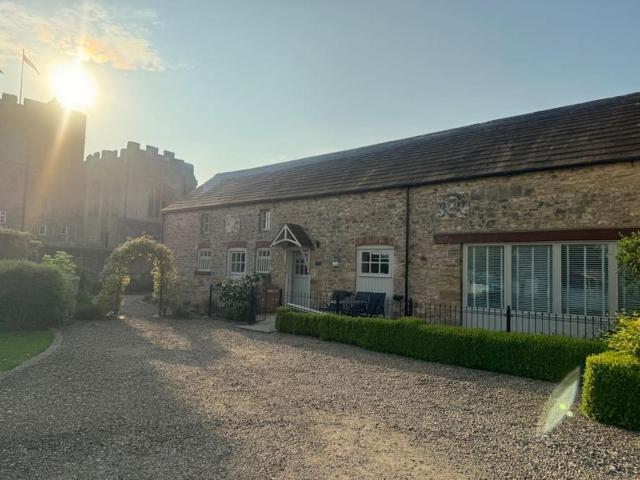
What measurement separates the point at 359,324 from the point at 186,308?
7838 mm

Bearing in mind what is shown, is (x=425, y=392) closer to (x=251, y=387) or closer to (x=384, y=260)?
(x=251, y=387)

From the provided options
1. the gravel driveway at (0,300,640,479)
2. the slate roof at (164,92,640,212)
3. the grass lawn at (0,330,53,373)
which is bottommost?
the grass lawn at (0,330,53,373)

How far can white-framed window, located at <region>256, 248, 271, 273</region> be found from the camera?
16.9 metres

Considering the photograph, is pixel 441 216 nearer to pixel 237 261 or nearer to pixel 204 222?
pixel 237 261

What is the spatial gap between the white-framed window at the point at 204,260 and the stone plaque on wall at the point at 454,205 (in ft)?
37.6

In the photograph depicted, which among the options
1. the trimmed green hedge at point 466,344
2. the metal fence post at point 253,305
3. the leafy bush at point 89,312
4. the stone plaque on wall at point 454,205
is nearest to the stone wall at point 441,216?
the stone plaque on wall at point 454,205

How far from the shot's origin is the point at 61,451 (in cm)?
412

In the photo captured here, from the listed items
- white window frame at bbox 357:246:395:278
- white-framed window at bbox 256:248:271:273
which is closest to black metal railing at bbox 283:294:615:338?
white window frame at bbox 357:246:395:278

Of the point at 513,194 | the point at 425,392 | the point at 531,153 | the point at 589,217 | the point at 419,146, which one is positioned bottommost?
the point at 425,392

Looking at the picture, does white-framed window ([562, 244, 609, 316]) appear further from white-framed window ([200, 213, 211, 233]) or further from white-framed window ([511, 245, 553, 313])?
white-framed window ([200, 213, 211, 233])

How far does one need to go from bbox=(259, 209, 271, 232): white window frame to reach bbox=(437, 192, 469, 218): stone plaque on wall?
7.59 meters

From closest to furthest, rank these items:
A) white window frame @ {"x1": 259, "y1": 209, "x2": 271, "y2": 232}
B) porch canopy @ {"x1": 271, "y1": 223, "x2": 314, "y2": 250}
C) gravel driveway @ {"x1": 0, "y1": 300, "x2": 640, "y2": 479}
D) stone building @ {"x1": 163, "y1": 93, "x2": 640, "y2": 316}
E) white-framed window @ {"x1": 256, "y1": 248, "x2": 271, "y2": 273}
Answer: gravel driveway @ {"x1": 0, "y1": 300, "x2": 640, "y2": 479}, stone building @ {"x1": 163, "y1": 93, "x2": 640, "y2": 316}, porch canopy @ {"x1": 271, "y1": 223, "x2": 314, "y2": 250}, white-framed window @ {"x1": 256, "y1": 248, "x2": 271, "y2": 273}, white window frame @ {"x1": 259, "y1": 209, "x2": 271, "y2": 232}

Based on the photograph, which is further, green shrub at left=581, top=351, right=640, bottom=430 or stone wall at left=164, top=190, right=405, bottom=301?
stone wall at left=164, top=190, right=405, bottom=301

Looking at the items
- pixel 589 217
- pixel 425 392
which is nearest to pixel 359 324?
pixel 425 392
